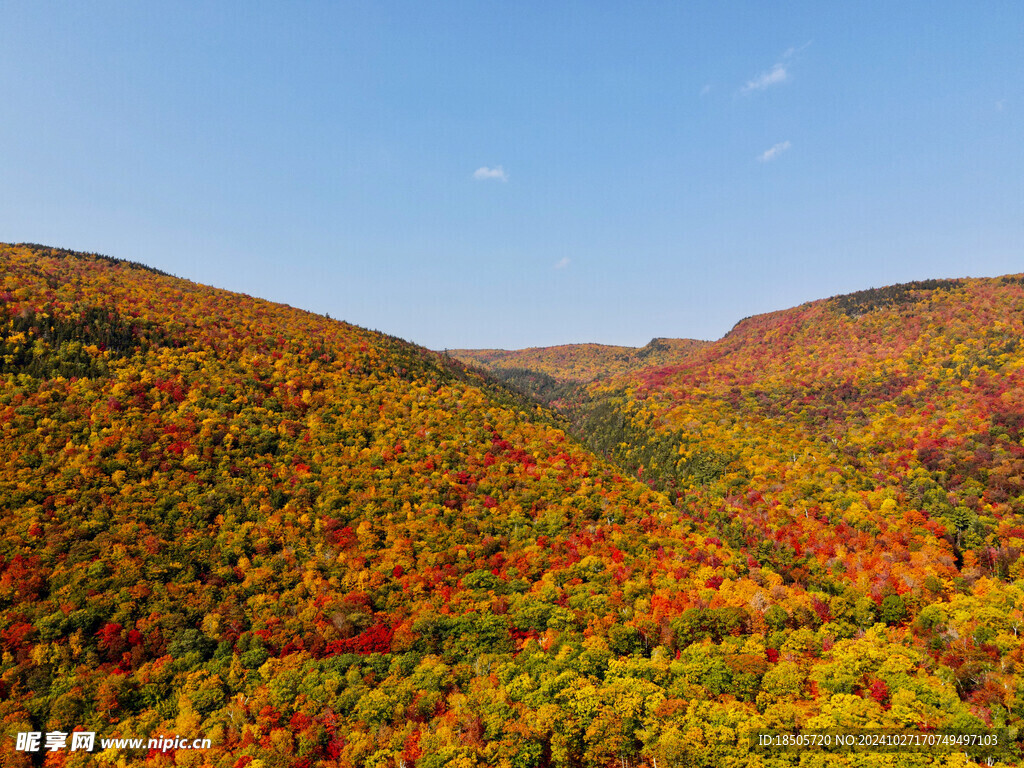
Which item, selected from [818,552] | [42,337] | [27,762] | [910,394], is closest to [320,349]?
[42,337]

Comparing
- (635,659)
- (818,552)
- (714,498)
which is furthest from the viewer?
(714,498)

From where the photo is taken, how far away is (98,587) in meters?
58.9

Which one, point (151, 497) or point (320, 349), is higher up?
point (320, 349)

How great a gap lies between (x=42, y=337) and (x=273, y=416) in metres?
44.3

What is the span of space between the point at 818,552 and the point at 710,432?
64.2m

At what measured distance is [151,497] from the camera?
72.2m

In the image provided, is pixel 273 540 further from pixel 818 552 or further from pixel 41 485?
pixel 818 552

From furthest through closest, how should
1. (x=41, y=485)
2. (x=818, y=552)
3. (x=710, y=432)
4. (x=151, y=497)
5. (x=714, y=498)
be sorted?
(x=710, y=432)
(x=714, y=498)
(x=818, y=552)
(x=151, y=497)
(x=41, y=485)

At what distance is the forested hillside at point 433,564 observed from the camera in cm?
4788

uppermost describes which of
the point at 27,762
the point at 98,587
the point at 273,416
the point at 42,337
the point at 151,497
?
the point at 42,337

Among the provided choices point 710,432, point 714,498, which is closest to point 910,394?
point 710,432

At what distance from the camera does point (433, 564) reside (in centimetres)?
7512

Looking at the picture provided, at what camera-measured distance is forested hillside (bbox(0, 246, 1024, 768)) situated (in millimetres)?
47875

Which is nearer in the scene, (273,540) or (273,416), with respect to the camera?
(273,540)
